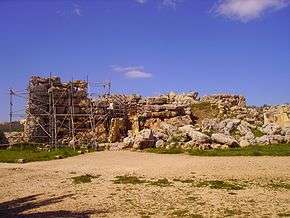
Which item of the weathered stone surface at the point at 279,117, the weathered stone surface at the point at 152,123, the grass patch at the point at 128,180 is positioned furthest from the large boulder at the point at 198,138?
the grass patch at the point at 128,180

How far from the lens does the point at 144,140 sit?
34188 millimetres

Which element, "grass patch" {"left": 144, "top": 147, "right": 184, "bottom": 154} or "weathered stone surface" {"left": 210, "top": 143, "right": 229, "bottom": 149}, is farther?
"weathered stone surface" {"left": 210, "top": 143, "right": 229, "bottom": 149}

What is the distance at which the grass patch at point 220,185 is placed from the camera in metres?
19.0

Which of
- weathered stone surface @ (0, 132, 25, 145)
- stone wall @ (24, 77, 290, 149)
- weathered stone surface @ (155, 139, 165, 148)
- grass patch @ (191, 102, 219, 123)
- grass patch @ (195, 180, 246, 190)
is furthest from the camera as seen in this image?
grass patch @ (191, 102, 219, 123)

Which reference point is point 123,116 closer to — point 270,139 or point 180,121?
point 180,121

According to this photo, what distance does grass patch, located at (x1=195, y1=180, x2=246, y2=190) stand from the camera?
1898 cm

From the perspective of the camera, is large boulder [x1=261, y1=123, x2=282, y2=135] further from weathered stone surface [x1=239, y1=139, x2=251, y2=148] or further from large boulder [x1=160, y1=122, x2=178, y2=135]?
large boulder [x1=160, y1=122, x2=178, y2=135]

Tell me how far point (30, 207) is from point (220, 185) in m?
7.33

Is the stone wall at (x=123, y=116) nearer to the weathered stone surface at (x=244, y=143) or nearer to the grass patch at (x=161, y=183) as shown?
the weathered stone surface at (x=244, y=143)

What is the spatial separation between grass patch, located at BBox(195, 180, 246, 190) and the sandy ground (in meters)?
0.33

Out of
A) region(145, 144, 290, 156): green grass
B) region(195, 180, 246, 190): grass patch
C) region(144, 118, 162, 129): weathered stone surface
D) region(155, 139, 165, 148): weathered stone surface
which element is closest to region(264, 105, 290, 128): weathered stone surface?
region(144, 118, 162, 129): weathered stone surface

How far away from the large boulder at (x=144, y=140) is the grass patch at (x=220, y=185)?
543 inches

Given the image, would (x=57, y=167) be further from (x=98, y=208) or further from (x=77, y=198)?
(x=98, y=208)

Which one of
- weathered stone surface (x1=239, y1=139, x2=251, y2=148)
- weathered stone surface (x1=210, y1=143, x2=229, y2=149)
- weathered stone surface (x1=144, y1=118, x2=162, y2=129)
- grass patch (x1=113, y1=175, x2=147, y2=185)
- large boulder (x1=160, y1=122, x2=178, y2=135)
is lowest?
grass patch (x1=113, y1=175, x2=147, y2=185)
